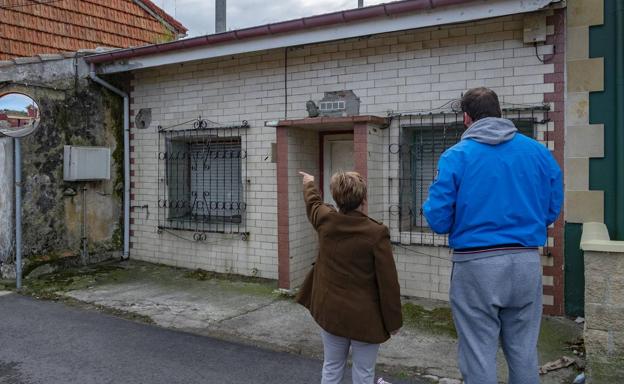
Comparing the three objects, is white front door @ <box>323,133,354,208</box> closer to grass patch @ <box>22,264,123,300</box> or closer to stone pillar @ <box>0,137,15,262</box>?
grass patch @ <box>22,264,123,300</box>

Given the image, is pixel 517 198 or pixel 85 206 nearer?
pixel 517 198

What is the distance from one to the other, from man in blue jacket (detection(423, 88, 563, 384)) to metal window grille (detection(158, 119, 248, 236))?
519 centimetres

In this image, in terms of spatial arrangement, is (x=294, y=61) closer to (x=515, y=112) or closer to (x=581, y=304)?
(x=515, y=112)

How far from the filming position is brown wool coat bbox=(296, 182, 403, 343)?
9.84 ft

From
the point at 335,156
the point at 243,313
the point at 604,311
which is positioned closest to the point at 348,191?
the point at 604,311

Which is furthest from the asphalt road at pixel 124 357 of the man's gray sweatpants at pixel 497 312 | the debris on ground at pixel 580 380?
the man's gray sweatpants at pixel 497 312

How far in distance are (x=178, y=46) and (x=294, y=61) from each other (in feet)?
5.42

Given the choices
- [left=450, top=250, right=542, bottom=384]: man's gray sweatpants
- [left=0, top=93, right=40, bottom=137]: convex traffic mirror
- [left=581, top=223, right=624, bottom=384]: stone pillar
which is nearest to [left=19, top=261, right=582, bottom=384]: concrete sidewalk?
[left=581, top=223, right=624, bottom=384]: stone pillar

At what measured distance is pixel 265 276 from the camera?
7473 millimetres

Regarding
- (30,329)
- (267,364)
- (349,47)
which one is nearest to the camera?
(267,364)

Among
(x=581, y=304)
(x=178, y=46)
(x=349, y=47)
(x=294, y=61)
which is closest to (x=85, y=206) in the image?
(x=178, y=46)

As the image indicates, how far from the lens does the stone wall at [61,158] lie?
24.7 ft

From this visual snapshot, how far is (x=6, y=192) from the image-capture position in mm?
7258

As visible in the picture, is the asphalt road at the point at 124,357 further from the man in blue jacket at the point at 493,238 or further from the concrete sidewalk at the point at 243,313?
the man in blue jacket at the point at 493,238
